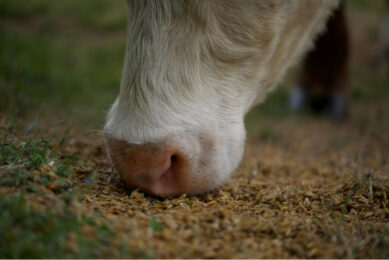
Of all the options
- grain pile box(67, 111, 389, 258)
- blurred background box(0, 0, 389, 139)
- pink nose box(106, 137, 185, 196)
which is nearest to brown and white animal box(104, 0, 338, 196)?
pink nose box(106, 137, 185, 196)

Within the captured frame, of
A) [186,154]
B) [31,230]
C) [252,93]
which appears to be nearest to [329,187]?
[252,93]

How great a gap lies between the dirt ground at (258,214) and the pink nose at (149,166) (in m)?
0.05

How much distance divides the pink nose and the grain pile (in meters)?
0.05

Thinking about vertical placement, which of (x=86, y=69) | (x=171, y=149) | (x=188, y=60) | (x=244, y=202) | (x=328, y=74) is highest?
(x=188, y=60)

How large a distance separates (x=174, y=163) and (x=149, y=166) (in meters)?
0.12

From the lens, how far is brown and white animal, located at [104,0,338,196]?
1.56 m

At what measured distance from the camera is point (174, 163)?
161 cm

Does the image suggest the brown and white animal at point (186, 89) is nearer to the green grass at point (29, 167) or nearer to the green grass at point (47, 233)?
the green grass at point (29, 167)

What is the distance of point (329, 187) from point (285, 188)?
24cm

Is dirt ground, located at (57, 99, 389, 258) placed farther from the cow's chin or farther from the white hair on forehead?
the white hair on forehead

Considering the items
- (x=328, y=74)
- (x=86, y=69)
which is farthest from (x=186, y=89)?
(x=86, y=69)

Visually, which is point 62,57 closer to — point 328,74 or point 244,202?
point 328,74

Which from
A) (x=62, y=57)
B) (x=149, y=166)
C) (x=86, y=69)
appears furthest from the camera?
(x=62, y=57)

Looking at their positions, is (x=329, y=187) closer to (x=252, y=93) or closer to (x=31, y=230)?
(x=252, y=93)
